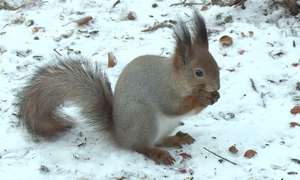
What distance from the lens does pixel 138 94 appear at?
2930 mm

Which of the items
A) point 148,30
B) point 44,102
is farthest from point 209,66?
point 148,30

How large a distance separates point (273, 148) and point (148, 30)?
1.73 meters

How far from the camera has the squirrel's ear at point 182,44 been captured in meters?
2.80

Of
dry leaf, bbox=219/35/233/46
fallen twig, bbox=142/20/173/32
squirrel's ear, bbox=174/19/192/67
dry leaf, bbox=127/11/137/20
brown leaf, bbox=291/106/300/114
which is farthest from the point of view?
dry leaf, bbox=127/11/137/20

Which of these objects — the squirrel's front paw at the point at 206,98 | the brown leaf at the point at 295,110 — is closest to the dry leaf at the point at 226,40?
the brown leaf at the point at 295,110

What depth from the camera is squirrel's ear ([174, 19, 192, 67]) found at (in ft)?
9.19

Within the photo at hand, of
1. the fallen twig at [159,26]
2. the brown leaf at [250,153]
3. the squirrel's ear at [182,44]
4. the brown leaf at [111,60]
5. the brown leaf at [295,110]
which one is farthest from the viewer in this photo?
the fallen twig at [159,26]

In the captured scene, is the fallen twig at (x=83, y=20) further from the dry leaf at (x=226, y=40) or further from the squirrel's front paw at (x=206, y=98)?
the squirrel's front paw at (x=206, y=98)

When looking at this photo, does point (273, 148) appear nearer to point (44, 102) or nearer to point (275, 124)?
point (275, 124)

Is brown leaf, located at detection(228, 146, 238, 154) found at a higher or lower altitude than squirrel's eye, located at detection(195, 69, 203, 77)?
lower

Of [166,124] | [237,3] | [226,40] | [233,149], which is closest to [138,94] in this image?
[166,124]

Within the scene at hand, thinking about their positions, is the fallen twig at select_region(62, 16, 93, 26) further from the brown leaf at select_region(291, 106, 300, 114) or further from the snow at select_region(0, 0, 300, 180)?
the brown leaf at select_region(291, 106, 300, 114)

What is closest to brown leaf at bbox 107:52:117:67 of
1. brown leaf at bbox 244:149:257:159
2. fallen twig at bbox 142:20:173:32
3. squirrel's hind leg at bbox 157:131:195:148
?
fallen twig at bbox 142:20:173:32

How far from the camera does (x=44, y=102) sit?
296 cm
